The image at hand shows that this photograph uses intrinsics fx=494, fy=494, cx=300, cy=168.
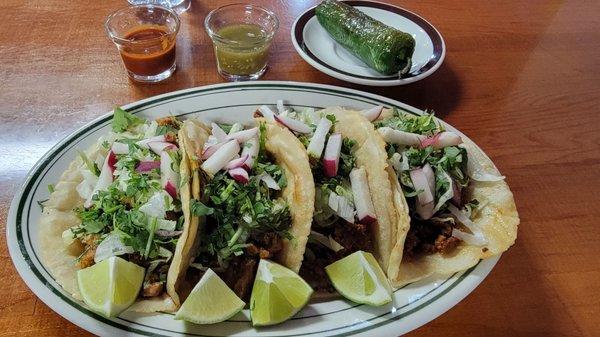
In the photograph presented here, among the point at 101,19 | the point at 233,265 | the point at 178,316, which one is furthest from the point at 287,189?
the point at 101,19

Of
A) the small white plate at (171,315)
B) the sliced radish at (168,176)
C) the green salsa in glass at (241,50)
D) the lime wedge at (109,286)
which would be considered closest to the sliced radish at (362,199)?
the small white plate at (171,315)

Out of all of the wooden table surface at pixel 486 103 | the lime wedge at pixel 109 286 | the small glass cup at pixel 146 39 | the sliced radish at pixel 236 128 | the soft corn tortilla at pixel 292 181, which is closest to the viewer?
the lime wedge at pixel 109 286

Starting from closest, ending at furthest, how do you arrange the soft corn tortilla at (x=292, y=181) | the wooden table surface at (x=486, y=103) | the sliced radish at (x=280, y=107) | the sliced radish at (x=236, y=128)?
the soft corn tortilla at (x=292, y=181), the wooden table surface at (x=486, y=103), the sliced radish at (x=236, y=128), the sliced radish at (x=280, y=107)

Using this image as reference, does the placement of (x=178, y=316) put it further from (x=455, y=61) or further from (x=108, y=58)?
(x=455, y=61)

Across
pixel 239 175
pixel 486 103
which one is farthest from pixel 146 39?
pixel 486 103

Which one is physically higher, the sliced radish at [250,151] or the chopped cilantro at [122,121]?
the sliced radish at [250,151]

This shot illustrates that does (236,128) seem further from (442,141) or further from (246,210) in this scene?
(442,141)

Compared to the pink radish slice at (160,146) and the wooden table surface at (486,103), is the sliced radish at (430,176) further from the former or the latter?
the pink radish slice at (160,146)
